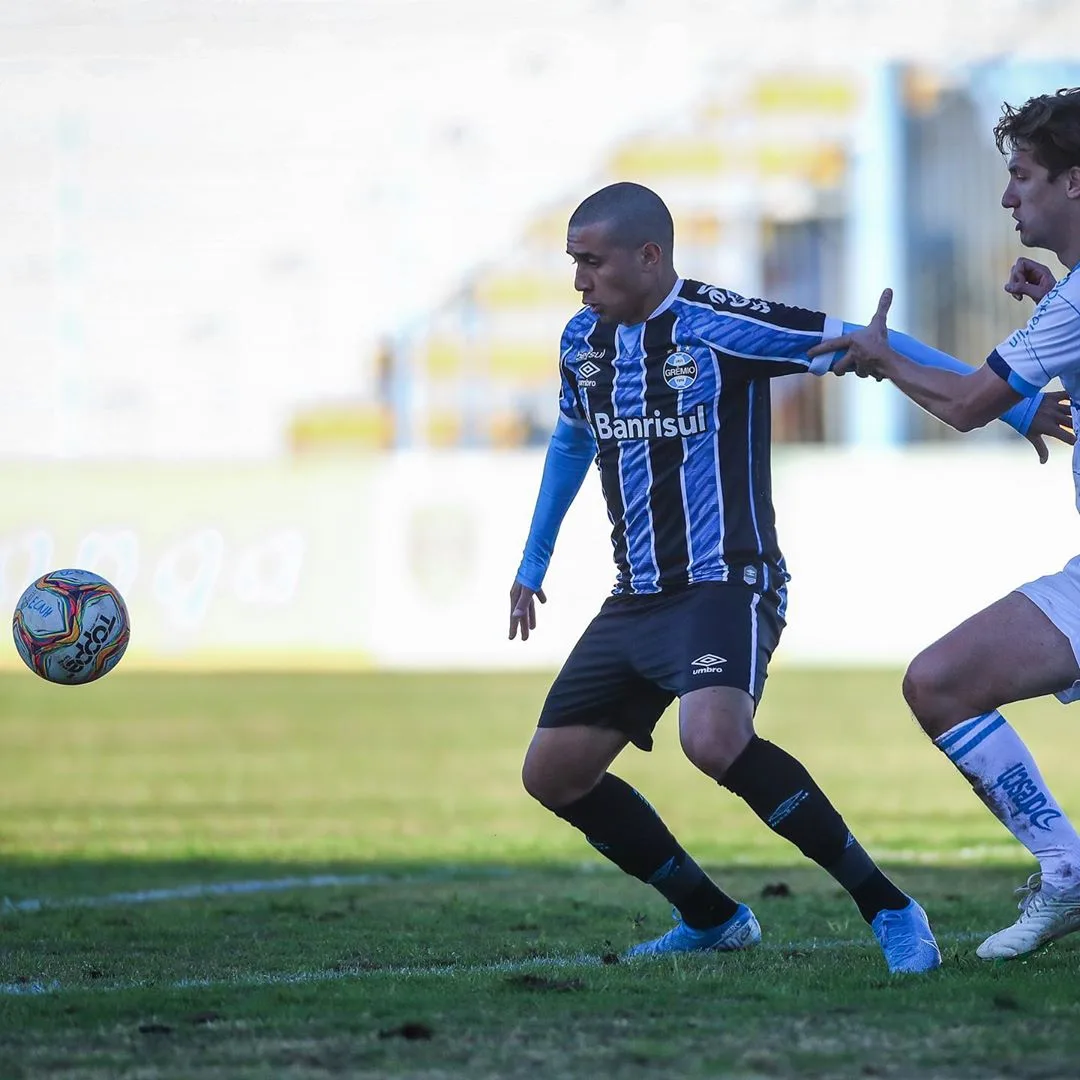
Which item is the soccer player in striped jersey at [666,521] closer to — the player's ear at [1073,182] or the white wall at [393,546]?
the player's ear at [1073,182]

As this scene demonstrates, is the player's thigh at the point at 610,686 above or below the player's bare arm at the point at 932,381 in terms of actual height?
below

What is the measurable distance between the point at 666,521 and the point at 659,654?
40 cm

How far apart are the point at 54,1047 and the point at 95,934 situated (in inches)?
80.2

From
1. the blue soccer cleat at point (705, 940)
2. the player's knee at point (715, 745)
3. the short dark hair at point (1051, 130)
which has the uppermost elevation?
the short dark hair at point (1051, 130)

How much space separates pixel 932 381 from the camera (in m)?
5.21

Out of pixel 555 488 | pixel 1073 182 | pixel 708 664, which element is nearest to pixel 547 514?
pixel 555 488

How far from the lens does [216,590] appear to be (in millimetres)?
19141

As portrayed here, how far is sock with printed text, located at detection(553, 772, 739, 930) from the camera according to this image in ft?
18.8

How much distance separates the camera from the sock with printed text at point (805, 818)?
205 inches

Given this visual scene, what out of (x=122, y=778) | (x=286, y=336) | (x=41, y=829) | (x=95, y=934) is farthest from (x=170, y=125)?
(x=95, y=934)

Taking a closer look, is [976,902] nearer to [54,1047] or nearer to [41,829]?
[54,1047]

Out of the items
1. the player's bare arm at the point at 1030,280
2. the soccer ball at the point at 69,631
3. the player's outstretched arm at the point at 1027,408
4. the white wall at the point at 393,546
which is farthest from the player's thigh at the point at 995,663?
the white wall at the point at 393,546

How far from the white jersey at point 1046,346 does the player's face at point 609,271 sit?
1.07m

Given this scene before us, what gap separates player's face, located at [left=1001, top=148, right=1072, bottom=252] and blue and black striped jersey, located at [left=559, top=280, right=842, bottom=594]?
0.61 m
